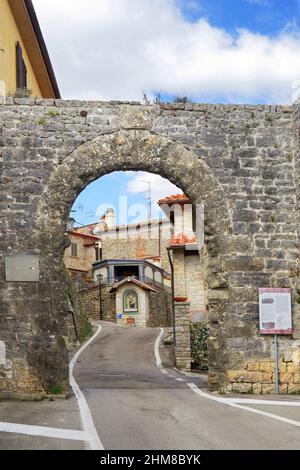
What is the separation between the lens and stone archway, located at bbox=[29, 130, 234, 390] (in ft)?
33.9

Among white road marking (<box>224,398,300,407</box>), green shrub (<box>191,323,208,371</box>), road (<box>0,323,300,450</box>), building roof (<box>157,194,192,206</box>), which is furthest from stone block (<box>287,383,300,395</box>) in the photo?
building roof (<box>157,194,192,206</box>)

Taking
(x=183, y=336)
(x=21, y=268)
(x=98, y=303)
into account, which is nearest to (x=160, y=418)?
(x=21, y=268)

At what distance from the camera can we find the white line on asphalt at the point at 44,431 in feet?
21.4

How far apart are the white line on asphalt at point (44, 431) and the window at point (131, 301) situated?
1319 inches

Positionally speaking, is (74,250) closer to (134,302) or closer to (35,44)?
(134,302)

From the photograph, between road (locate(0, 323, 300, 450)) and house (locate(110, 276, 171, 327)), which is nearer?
road (locate(0, 323, 300, 450))

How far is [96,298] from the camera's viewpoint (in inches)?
1700

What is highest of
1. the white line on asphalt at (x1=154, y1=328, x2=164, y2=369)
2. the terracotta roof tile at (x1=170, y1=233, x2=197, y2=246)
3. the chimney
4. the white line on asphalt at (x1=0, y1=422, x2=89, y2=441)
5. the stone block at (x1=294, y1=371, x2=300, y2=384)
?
the chimney

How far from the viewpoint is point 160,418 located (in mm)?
7793

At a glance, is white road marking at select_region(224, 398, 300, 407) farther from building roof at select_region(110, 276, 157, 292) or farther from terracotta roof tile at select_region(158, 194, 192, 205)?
building roof at select_region(110, 276, 157, 292)

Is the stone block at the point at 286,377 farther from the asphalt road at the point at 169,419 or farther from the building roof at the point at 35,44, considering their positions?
the building roof at the point at 35,44

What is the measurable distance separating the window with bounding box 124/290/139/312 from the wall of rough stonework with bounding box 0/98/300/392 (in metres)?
30.1

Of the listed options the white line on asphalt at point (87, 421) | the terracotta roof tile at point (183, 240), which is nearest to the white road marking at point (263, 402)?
the white line on asphalt at point (87, 421)

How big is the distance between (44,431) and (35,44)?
13.0 meters
